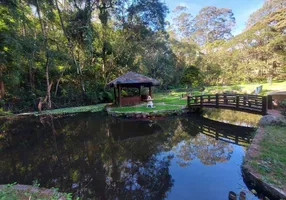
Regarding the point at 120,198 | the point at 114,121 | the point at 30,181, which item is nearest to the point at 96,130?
the point at 114,121

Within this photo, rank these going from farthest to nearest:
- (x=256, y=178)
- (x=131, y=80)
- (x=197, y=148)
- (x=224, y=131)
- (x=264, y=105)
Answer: (x=131, y=80) → (x=264, y=105) → (x=224, y=131) → (x=197, y=148) → (x=256, y=178)

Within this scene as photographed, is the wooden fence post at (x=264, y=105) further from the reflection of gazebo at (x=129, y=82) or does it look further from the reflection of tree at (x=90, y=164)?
the reflection of gazebo at (x=129, y=82)

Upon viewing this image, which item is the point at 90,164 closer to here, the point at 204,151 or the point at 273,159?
the point at 204,151

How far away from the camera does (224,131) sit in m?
8.45

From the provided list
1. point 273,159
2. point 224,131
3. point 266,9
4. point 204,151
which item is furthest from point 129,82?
point 266,9

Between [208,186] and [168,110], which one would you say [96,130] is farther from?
[208,186]

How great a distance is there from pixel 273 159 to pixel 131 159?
4.01 meters

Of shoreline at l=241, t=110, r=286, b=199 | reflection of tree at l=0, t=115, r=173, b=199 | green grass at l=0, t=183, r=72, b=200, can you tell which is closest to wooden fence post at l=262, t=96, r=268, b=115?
shoreline at l=241, t=110, r=286, b=199

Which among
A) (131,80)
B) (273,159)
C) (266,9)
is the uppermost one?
(266,9)

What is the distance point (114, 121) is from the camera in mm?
10945

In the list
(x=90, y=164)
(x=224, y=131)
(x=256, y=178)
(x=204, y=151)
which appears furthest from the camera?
(x=224, y=131)

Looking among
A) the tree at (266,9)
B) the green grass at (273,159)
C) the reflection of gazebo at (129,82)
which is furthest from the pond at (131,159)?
the tree at (266,9)

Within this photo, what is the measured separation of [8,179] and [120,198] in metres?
3.20

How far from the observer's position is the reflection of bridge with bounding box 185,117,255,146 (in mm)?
7226
